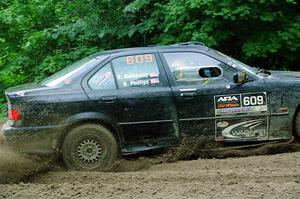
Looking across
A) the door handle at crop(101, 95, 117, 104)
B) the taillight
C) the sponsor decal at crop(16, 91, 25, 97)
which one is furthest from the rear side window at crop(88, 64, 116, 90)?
the taillight

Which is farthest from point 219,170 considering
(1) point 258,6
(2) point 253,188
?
(1) point 258,6

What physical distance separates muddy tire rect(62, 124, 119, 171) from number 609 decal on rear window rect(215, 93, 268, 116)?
1532 millimetres

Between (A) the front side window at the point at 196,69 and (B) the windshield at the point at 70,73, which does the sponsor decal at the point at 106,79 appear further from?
(A) the front side window at the point at 196,69

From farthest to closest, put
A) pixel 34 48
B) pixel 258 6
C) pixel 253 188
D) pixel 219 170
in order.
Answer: pixel 34 48
pixel 258 6
pixel 219 170
pixel 253 188

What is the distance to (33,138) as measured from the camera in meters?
6.52

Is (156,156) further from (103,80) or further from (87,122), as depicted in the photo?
(103,80)

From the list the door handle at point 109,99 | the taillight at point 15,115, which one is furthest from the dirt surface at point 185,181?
the door handle at point 109,99

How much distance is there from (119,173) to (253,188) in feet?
5.90

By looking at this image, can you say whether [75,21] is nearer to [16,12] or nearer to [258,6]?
[16,12]

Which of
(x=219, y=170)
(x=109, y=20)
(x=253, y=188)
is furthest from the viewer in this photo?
(x=109, y=20)

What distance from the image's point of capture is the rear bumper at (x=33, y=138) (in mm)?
6500

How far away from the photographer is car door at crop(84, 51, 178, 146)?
6.68 meters

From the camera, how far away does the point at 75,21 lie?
11.4 metres

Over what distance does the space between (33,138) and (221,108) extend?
2.55 metres
